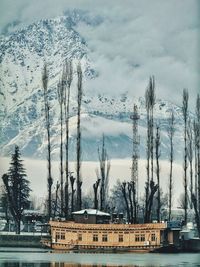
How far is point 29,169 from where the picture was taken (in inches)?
2926

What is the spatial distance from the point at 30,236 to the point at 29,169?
4406 centimetres

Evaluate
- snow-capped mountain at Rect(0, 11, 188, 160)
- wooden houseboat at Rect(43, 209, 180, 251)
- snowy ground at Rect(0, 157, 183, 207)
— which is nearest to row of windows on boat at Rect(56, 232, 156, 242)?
wooden houseboat at Rect(43, 209, 180, 251)

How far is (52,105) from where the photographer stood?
334 feet

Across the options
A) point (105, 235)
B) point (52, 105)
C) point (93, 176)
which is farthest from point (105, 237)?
point (52, 105)

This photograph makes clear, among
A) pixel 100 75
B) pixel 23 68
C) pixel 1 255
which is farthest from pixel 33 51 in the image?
pixel 1 255

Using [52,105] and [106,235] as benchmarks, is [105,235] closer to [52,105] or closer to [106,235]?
[106,235]

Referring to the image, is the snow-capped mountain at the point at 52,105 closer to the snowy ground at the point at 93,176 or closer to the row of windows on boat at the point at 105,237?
the snowy ground at the point at 93,176

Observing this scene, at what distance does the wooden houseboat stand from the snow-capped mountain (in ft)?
159

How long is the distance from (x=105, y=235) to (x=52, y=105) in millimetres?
71913

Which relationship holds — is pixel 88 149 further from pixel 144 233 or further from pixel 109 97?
pixel 144 233

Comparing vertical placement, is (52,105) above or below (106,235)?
above

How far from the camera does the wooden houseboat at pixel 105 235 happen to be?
29922 mm

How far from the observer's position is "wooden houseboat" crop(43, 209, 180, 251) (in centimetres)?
2992

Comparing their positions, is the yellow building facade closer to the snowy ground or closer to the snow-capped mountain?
the snowy ground
